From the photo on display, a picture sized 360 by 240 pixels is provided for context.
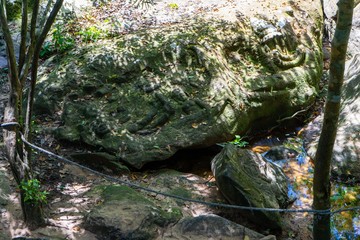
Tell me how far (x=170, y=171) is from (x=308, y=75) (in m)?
3.46

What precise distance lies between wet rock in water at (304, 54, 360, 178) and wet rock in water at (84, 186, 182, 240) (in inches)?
98.3

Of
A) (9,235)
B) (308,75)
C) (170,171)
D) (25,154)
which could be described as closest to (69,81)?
(170,171)

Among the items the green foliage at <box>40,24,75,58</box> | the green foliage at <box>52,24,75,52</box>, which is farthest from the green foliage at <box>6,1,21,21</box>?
the green foliage at <box>52,24,75,52</box>

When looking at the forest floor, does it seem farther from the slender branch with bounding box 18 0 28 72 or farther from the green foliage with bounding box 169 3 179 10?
the green foliage with bounding box 169 3 179 10

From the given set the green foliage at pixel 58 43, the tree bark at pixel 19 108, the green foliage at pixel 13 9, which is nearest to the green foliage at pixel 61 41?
the green foliage at pixel 58 43

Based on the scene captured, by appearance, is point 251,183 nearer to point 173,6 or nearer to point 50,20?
point 50,20

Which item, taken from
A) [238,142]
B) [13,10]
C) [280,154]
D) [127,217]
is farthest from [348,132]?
[13,10]

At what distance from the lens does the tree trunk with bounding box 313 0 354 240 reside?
3.25 m

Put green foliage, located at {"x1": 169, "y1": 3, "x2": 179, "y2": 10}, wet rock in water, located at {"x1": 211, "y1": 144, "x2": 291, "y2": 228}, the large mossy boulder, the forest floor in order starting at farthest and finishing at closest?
green foliage, located at {"x1": 169, "y1": 3, "x2": 179, "y2": 10}, the large mossy boulder, wet rock in water, located at {"x1": 211, "y1": 144, "x2": 291, "y2": 228}, the forest floor

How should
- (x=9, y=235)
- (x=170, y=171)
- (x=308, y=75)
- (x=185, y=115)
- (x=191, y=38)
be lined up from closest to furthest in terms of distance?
(x=9, y=235)
(x=170, y=171)
(x=185, y=115)
(x=191, y=38)
(x=308, y=75)

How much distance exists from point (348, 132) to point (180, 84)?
2571 mm

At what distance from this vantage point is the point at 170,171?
558cm

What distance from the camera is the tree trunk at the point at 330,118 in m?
3.25

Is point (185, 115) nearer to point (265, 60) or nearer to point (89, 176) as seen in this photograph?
point (89, 176)
